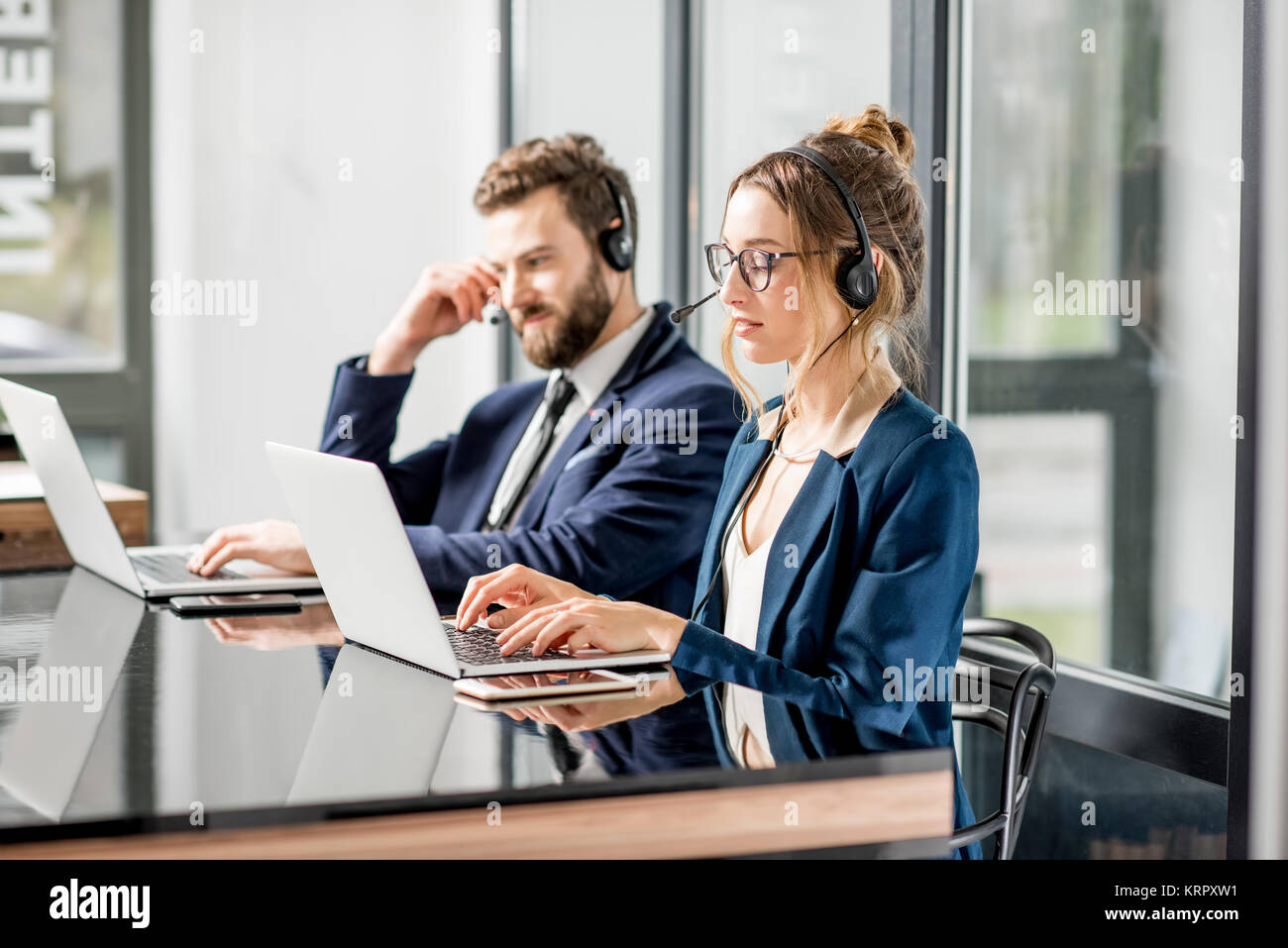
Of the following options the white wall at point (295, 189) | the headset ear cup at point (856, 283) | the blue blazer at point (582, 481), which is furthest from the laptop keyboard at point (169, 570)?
the white wall at point (295, 189)

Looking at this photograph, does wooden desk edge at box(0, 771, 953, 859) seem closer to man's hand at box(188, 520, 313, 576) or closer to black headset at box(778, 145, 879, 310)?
black headset at box(778, 145, 879, 310)

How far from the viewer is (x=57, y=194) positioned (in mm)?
4012

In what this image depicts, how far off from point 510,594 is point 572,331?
821 millimetres

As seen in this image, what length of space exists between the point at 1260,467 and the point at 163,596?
1.25 metres

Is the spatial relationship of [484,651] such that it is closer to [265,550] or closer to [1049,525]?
[265,550]

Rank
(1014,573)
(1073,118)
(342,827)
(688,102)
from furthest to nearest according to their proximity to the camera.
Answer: (688,102) → (1014,573) → (1073,118) → (342,827)

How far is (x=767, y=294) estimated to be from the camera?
1401mm

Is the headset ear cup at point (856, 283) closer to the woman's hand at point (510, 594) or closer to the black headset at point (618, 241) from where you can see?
the woman's hand at point (510, 594)

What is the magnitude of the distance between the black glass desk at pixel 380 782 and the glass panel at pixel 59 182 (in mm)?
3127

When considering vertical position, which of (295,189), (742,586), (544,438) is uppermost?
(295,189)

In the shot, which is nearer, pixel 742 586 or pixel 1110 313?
pixel 742 586

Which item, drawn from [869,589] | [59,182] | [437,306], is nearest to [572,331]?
[437,306]
